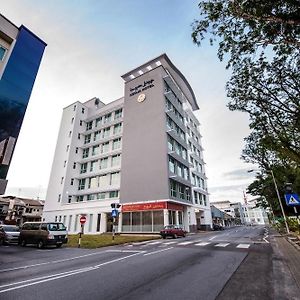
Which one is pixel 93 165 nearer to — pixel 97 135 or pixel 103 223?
pixel 97 135

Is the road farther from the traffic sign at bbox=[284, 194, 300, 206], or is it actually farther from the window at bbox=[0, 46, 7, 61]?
the window at bbox=[0, 46, 7, 61]

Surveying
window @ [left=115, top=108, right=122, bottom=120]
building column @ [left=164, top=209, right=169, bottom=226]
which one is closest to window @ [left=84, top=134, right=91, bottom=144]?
window @ [left=115, top=108, right=122, bottom=120]

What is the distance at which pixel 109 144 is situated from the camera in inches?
1667

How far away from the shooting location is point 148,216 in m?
31.5

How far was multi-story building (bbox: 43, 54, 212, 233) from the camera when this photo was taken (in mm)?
32625

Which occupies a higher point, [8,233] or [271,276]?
[8,233]

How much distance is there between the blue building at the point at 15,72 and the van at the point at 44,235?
700 centimetres

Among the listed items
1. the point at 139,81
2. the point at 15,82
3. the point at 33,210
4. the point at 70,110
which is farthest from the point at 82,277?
the point at 33,210

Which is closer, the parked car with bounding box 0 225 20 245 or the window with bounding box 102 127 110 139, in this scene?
the parked car with bounding box 0 225 20 245

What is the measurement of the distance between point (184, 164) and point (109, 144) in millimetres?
15433

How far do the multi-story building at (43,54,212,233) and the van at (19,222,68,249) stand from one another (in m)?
15.9

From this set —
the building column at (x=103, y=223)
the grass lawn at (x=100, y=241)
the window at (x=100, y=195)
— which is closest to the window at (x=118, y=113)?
the window at (x=100, y=195)

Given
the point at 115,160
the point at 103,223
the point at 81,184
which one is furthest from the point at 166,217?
the point at 81,184

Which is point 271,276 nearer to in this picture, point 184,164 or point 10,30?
point 10,30
